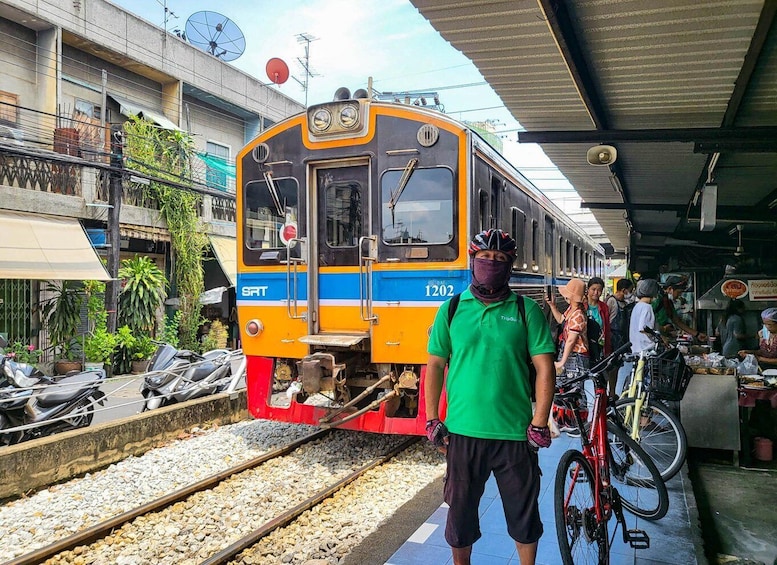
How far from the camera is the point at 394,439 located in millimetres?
7234

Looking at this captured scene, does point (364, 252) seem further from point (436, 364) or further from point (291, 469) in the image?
point (436, 364)

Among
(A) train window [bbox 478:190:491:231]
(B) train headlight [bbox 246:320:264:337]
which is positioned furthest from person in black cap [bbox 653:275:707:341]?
(B) train headlight [bbox 246:320:264:337]

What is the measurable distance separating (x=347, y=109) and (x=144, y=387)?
4502 millimetres

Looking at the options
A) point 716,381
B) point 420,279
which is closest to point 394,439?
point 420,279

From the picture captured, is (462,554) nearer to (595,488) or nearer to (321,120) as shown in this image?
(595,488)

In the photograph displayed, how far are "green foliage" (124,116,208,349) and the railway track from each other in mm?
10397

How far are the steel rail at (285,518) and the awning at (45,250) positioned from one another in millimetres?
7820

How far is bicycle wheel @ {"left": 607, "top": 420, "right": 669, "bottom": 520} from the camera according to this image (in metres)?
4.06

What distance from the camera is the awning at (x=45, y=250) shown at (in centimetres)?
1079

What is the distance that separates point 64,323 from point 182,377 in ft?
18.8

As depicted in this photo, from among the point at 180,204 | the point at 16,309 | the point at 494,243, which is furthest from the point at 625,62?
the point at 180,204

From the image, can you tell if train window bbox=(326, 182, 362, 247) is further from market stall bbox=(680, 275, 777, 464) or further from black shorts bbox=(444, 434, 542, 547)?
black shorts bbox=(444, 434, 542, 547)

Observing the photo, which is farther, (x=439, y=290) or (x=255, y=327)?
(x=255, y=327)

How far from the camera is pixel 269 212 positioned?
6828 millimetres
